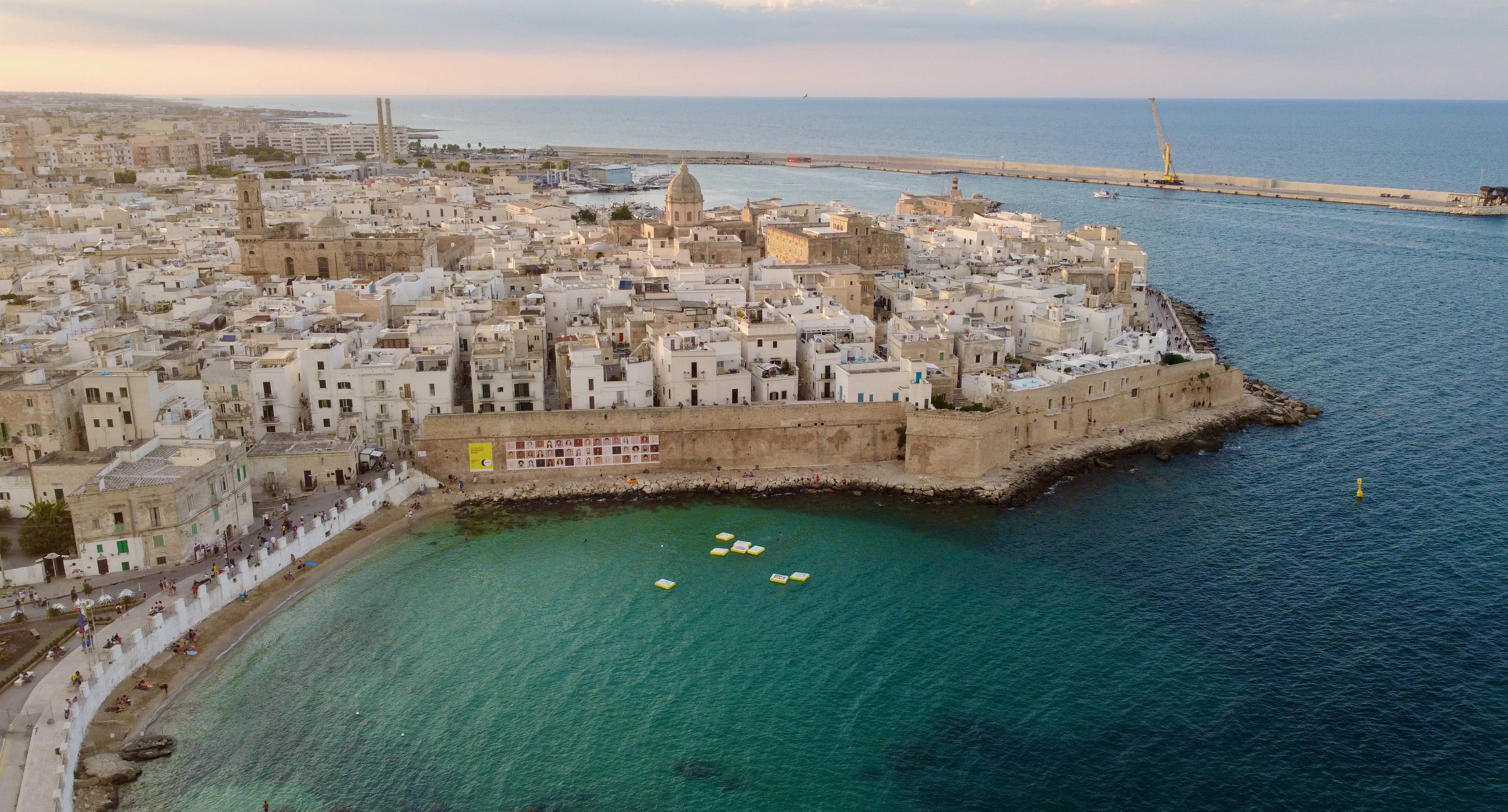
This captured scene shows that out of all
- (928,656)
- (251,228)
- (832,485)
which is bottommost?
(928,656)

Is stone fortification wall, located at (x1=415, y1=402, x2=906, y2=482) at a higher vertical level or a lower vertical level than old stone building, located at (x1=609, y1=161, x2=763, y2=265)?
lower

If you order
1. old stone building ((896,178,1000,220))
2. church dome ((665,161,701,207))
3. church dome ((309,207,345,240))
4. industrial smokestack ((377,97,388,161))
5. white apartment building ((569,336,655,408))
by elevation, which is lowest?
white apartment building ((569,336,655,408))

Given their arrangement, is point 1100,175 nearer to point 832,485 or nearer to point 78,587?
point 832,485

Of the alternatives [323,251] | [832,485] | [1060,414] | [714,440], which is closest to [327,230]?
[323,251]

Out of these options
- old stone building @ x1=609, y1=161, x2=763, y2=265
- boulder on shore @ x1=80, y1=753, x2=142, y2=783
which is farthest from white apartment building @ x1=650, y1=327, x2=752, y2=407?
boulder on shore @ x1=80, y1=753, x2=142, y2=783

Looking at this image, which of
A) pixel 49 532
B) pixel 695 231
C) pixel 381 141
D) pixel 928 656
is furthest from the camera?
pixel 381 141

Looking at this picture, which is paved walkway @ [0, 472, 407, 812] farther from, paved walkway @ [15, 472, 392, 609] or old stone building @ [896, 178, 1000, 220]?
old stone building @ [896, 178, 1000, 220]

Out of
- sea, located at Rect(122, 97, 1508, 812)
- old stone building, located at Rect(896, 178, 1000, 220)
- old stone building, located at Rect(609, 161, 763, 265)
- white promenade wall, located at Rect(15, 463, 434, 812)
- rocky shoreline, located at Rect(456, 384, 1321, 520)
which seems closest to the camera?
white promenade wall, located at Rect(15, 463, 434, 812)

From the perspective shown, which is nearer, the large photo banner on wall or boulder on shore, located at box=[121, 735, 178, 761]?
boulder on shore, located at box=[121, 735, 178, 761]

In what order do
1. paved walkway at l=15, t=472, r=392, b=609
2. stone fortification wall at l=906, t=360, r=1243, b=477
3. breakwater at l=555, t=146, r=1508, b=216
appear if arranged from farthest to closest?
breakwater at l=555, t=146, r=1508, b=216 → stone fortification wall at l=906, t=360, r=1243, b=477 → paved walkway at l=15, t=472, r=392, b=609
